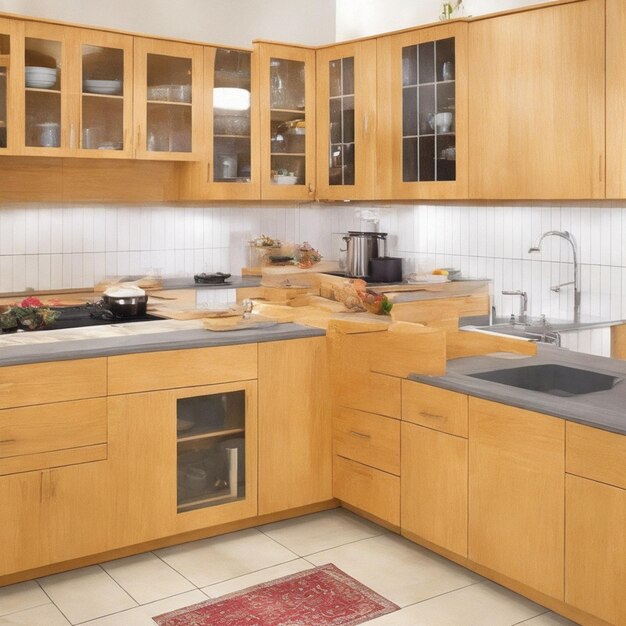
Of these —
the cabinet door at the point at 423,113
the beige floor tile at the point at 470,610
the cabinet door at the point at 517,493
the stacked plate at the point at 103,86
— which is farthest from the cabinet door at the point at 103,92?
the beige floor tile at the point at 470,610

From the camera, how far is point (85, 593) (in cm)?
311

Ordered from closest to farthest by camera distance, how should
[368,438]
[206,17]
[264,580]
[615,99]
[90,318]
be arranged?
[264,580]
[368,438]
[90,318]
[615,99]
[206,17]

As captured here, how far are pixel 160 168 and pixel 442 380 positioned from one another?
3.15m

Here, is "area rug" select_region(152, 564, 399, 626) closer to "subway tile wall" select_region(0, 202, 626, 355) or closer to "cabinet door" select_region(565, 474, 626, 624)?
"cabinet door" select_region(565, 474, 626, 624)

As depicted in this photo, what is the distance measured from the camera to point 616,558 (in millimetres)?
2590

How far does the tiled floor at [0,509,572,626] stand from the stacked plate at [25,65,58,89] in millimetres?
2840

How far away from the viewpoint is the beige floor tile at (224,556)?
10.8 ft

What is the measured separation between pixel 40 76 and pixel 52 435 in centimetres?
265

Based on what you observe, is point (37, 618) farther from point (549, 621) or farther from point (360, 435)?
point (549, 621)

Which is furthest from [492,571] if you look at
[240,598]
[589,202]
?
[589,202]

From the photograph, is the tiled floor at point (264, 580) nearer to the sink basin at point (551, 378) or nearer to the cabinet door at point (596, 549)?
the cabinet door at point (596, 549)

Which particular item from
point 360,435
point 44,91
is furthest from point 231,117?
point 360,435

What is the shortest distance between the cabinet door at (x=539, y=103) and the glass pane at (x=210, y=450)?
2.08 m

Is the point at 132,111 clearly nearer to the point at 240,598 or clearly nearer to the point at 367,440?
the point at 367,440
